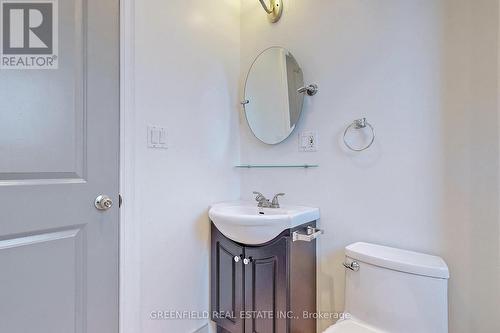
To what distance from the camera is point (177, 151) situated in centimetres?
143

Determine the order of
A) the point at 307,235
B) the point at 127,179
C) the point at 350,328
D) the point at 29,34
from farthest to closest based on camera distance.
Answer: the point at 307,235 → the point at 127,179 → the point at 350,328 → the point at 29,34

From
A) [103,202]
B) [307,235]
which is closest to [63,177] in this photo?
[103,202]

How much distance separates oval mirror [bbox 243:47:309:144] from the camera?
5.26ft

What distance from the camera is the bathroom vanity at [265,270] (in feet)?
4.09

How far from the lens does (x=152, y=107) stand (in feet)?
4.29

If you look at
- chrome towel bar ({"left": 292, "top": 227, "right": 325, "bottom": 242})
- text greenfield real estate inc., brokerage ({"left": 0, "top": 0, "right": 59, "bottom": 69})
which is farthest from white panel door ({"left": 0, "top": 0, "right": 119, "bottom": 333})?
chrome towel bar ({"left": 292, "top": 227, "right": 325, "bottom": 242})

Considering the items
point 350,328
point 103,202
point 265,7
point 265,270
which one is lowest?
point 350,328

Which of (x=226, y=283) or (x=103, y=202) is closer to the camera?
(x=103, y=202)

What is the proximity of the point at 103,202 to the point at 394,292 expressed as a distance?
48.6 inches

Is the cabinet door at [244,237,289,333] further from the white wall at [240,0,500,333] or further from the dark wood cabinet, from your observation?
the white wall at [240,0,500,333]

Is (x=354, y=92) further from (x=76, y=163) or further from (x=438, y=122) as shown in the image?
(x=76, y=163)

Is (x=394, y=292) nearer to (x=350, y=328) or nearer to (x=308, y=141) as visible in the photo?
(x=350, y=328)

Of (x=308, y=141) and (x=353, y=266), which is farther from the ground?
(x=308, y=141)

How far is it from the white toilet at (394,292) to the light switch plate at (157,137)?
1.03 meters
